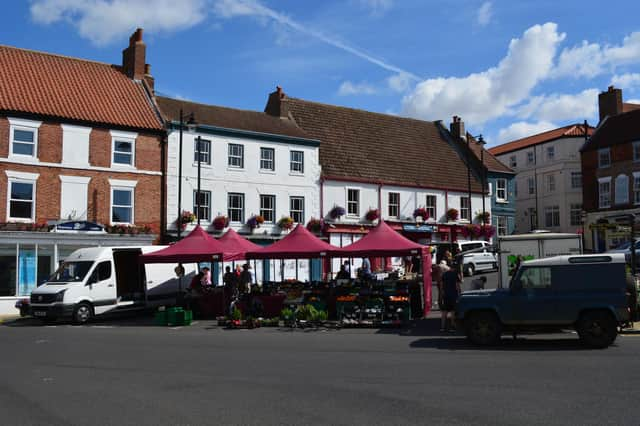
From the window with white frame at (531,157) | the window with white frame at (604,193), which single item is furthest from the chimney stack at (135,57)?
the window with white frame at (531,157)

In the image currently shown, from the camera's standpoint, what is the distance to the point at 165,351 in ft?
44.7

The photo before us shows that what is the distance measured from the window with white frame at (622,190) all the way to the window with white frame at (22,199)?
38942mm

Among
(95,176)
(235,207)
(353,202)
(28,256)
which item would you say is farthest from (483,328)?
(353,202)

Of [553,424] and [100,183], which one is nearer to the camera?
[553,424]

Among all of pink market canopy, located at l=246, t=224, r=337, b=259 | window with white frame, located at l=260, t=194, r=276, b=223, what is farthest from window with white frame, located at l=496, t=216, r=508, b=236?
pink market canopy, located at l=246, t=224, r=337, b=259

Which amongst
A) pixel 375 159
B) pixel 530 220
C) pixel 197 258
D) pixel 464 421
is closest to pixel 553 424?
pixel 464 421

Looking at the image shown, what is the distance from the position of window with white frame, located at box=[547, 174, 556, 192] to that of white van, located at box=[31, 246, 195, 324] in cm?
4177

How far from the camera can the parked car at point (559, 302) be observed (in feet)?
42.1

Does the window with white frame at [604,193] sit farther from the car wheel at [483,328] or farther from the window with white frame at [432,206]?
the car wheel at [483,328]

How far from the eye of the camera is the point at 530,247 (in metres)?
18.9

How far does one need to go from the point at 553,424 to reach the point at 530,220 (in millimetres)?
54892

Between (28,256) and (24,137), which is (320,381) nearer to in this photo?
(28,256)

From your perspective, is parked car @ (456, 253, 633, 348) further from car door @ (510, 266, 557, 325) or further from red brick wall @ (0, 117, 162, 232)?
red brick wall @ (0, 117, 162, 232)

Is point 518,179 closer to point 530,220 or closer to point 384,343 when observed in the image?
point 530,220
